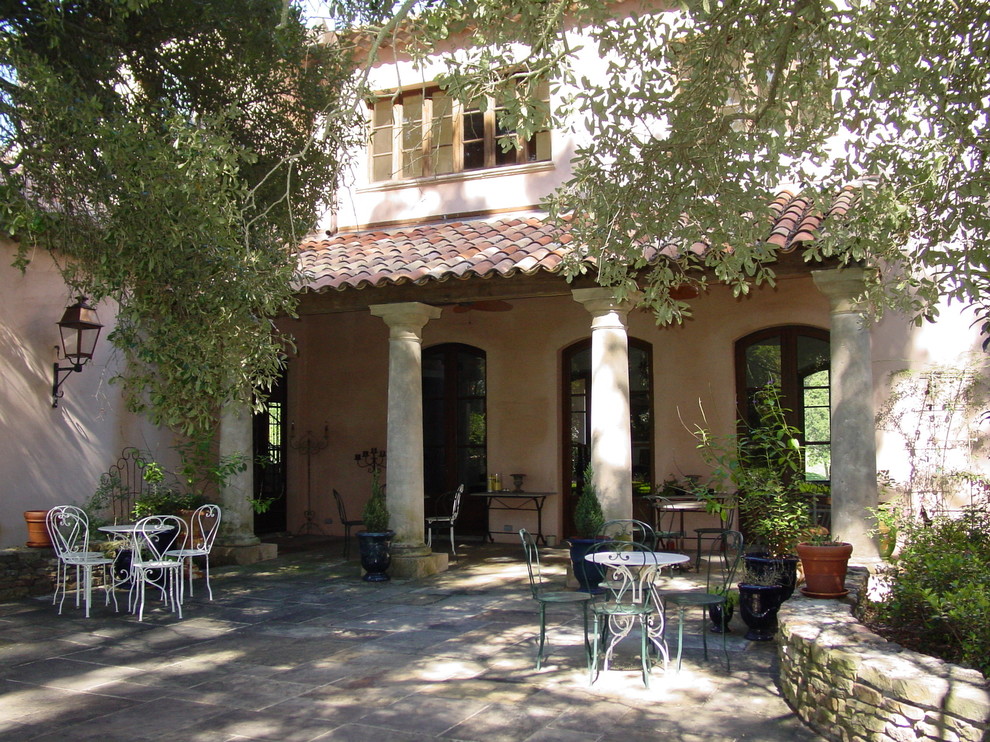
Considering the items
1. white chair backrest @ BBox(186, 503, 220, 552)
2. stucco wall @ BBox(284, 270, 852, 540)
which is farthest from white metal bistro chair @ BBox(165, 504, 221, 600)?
stucco wall @ BBox(284, 270, 852, 540)

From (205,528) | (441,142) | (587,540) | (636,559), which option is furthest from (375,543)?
(441,142)

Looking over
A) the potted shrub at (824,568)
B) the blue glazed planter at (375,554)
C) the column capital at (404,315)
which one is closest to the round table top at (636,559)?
the potted shrub at (824,568)

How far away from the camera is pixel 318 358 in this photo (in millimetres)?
13109

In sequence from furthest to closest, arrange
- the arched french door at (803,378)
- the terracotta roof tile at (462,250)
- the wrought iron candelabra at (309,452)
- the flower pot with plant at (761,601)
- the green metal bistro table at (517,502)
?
1. the wrought iron candelabra at (309,452)
2. the green metal bistro table at (517,502)
3. the arched french door at (803,378)
4. the terracotta roof tile at (462,250)
5. the flower pot with plant at (761,601)

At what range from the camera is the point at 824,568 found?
5648mm

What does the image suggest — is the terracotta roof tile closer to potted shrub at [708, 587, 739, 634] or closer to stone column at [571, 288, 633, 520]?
stone column at [571, 288, 633, 520]

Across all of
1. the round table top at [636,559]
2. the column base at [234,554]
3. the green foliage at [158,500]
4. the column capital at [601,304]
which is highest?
the column capital at [601,304]

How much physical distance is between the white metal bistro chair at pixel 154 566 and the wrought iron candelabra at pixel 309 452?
13.6 ft

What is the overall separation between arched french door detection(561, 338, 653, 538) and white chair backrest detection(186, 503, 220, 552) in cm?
435

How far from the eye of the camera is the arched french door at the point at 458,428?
1213 centimetres

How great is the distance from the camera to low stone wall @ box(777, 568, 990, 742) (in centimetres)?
365

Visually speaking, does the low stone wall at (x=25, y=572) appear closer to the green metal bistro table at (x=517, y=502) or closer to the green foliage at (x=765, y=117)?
the green metal bistro table at (x=517, y=502)

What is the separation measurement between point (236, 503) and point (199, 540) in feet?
2.45

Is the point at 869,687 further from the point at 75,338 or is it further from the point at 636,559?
the point at 75,338
